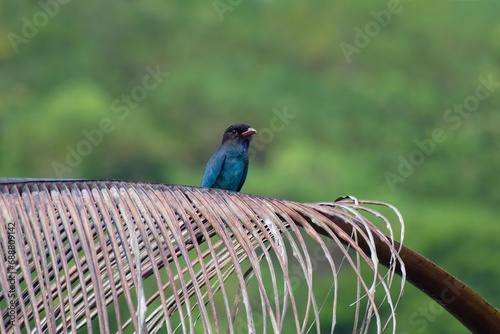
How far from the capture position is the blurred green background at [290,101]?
23453 millimetres

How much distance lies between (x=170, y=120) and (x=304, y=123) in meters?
4.92

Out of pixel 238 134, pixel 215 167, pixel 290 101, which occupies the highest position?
pixel 238 134

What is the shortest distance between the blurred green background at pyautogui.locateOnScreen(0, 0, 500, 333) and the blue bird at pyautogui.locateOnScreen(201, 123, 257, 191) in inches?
518

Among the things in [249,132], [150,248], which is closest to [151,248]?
[150,248]

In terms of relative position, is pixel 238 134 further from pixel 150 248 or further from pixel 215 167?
pixel 150 248

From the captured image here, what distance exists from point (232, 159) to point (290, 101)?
72.0ft

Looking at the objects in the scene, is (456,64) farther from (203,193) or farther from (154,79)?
(203,193)

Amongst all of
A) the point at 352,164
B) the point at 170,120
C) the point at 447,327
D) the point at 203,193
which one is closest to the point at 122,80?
the point at 170,120

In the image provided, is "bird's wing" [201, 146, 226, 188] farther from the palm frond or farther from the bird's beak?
the palm frond

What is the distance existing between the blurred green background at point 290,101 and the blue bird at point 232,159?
13157mm

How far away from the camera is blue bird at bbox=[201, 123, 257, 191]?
19.5 ft

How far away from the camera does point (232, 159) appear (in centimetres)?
596

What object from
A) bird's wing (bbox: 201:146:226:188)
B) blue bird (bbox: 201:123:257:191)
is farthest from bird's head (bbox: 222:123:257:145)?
bird's wing (bbox: 201:146:226:188)

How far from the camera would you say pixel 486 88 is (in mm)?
27969
